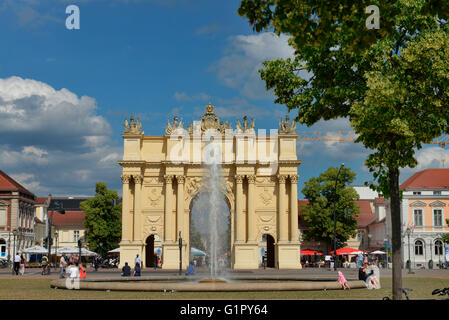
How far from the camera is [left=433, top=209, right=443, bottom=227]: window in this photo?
71.3 meters

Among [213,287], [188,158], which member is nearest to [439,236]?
[188,158]

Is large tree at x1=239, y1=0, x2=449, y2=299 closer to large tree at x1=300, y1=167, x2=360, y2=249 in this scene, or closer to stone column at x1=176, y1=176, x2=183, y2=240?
stone column at x1=176, y1=176, x2=183, y2=240

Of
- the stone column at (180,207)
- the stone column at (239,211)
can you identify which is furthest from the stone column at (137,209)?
the stone column at (239,211)

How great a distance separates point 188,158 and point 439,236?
33.8 metres

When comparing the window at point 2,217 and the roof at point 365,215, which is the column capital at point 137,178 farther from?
the roof at point 365,215

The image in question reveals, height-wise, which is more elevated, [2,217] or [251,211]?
[251,211]

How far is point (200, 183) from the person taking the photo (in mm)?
59219

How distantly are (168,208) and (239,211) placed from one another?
23.7 ft

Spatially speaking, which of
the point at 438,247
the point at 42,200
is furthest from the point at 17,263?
the point at 42,200

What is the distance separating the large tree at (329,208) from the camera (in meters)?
77.6

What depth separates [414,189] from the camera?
238 feet

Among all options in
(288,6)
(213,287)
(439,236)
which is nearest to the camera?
(288,6)

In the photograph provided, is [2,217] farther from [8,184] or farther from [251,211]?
[251,211]
